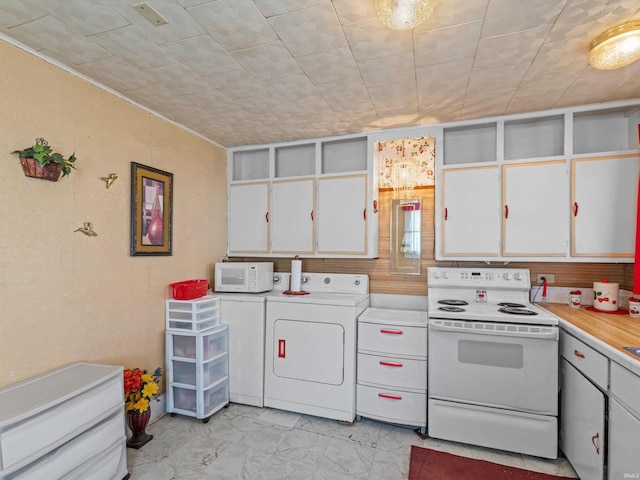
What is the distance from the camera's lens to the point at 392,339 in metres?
2.54

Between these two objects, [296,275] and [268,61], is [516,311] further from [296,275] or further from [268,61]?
[268,61]

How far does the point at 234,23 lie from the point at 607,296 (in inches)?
121

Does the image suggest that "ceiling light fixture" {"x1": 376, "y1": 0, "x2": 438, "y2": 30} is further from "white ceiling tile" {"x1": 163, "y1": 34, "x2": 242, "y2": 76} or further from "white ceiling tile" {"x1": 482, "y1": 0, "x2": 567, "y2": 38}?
"white ceiling tile" {"x1": 163, "y1": 34, "x2": 242, "y2": 76}

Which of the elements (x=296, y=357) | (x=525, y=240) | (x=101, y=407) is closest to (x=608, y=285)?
(x=525, y=240)

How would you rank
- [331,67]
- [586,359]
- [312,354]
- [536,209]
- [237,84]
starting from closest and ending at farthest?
[586,359]
[331,67]
[237,84]
[536,209]
[312,354]

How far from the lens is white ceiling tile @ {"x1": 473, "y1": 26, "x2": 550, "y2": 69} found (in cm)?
166

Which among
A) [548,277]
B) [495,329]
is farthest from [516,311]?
[548,277]

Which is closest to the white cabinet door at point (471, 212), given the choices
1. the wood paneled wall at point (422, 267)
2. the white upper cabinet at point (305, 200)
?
the wood paneled wall at point (422, 267)

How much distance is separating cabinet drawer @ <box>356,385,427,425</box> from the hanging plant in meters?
2.54

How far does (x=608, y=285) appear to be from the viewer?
2.40 metres

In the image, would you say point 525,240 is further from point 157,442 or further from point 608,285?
point 157,442

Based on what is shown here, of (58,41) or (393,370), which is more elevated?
(58,41)

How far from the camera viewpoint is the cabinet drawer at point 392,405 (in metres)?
2.45

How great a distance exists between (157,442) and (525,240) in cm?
320
